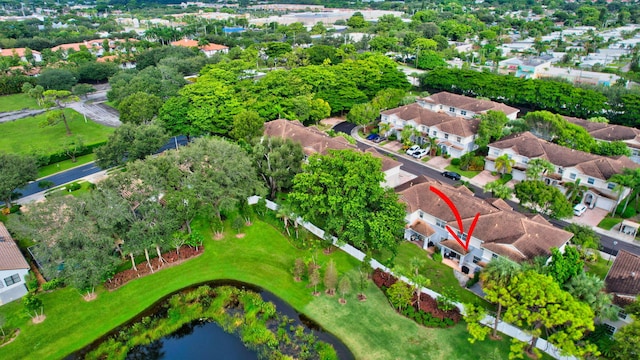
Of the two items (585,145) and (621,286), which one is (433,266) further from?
(585,145)

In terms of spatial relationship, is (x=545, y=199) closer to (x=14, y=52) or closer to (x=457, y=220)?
(x=457, y=220)

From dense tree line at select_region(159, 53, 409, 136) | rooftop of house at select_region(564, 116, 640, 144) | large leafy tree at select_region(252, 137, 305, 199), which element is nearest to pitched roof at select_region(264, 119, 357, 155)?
large leafy tree at select_region(252, 137, 305, 199)

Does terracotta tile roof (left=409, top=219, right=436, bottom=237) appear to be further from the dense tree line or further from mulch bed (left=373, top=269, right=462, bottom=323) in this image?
the dense tree line

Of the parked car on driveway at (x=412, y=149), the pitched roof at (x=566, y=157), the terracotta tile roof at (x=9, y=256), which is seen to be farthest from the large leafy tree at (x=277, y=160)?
the pitched roof at (x=566, y=157)

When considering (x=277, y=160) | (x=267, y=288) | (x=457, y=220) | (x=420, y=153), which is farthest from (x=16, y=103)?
(x=457, y=220)

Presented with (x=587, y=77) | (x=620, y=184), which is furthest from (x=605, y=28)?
(x=620, y=184)
